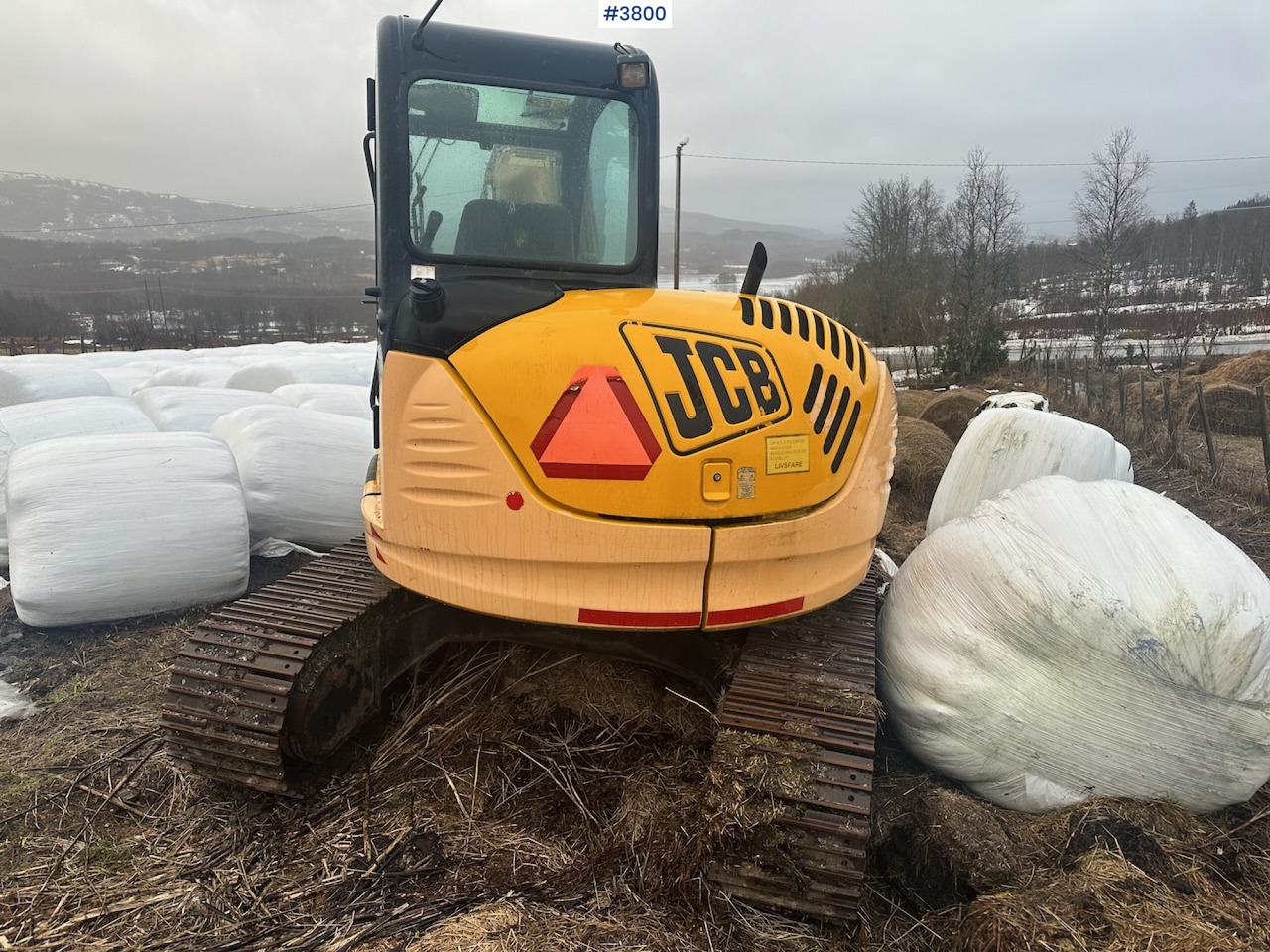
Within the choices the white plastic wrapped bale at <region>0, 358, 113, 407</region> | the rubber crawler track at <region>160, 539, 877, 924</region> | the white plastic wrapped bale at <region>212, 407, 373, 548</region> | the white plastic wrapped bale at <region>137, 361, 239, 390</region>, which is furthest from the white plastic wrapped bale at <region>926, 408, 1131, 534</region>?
the white plastic wrapped bale at <region>137, 361, 239, 390</region>

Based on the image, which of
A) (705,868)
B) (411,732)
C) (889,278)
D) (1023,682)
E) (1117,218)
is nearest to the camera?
(705,868)

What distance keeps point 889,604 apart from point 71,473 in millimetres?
4318

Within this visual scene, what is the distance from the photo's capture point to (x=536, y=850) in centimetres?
261

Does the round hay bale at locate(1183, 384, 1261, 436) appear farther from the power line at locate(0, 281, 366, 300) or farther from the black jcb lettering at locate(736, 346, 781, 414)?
the power line at locate(0, 281, 366, 300)

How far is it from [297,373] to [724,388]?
9180 mm

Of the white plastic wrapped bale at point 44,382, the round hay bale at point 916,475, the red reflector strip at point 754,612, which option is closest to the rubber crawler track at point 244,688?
the red reflector strip at point 754,612

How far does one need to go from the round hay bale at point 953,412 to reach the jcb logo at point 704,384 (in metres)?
7.76

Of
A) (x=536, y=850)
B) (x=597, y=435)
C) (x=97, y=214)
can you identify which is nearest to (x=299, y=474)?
(x=536, y=850)

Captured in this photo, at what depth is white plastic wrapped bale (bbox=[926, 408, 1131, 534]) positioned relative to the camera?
4.69 m

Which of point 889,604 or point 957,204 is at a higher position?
point 957,204

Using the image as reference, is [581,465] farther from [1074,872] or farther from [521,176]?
[1074,872]

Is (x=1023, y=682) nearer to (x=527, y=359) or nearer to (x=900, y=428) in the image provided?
(x=527, y=359)

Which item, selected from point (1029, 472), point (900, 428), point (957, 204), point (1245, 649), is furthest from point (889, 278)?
point (1245, 649)

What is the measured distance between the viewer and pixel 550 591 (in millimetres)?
2449
